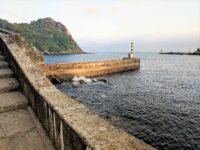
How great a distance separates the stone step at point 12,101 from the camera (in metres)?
3.73

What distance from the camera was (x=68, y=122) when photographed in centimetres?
229

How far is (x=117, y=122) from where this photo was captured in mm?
13273

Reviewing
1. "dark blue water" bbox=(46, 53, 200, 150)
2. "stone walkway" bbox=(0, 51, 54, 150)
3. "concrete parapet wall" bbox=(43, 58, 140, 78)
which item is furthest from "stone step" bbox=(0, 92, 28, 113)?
"concrete parapet wall" bbox=(43, 58, 140, 78)

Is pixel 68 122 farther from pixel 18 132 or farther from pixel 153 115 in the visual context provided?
pixel 153 115

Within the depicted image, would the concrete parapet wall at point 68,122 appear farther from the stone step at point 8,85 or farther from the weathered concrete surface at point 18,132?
the stone step at point 8,85

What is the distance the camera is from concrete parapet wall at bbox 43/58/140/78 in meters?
28.0

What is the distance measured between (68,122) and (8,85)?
2724 mm

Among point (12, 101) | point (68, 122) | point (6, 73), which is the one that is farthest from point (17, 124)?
point (6, 73)

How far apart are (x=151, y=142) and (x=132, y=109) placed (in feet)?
18.5

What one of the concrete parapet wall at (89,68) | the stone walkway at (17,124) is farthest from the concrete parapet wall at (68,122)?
the concrete parapet wall at (89,68)

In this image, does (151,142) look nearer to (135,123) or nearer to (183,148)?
(183,148)

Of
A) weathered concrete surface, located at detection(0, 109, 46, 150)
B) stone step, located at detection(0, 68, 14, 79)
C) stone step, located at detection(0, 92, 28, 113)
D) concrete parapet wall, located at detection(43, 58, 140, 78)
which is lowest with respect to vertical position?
concrete parapet wall, located at detection(43, 58, 140, 78)

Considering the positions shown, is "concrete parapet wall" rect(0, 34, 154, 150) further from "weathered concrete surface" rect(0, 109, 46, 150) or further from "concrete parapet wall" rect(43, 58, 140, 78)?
"concrete parapet wall" rect(43, 58, 140, 78)

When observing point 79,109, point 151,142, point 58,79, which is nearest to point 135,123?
point 151,142
